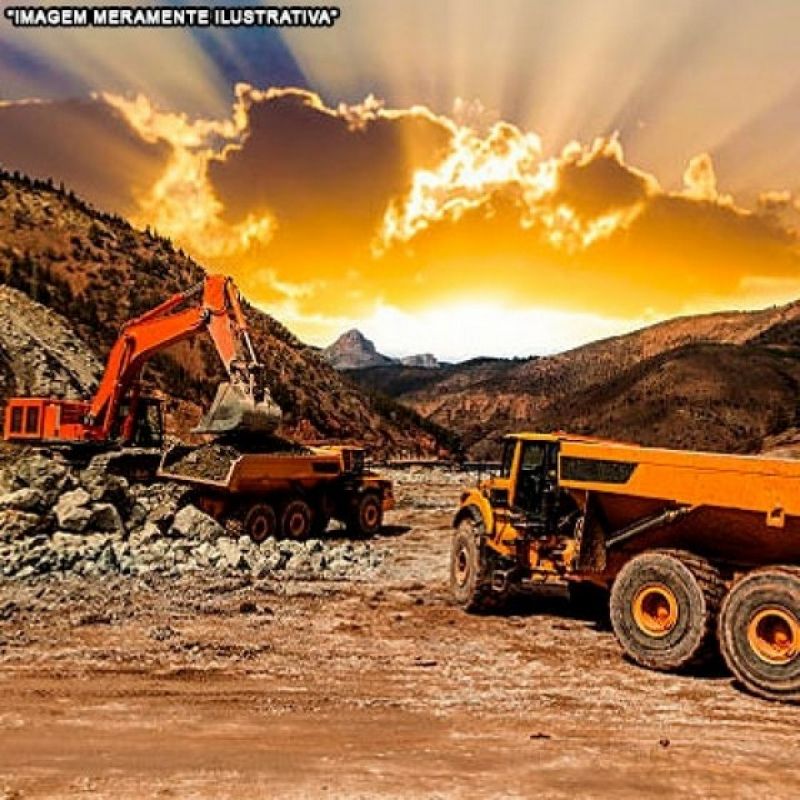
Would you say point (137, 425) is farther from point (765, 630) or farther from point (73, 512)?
point (765, 630)

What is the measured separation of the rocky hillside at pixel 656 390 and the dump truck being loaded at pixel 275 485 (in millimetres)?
27534

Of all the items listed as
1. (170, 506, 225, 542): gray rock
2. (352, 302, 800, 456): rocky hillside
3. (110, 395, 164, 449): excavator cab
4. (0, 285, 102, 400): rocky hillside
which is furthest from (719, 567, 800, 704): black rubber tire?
(352, 302, 800, 456): rocky hillside

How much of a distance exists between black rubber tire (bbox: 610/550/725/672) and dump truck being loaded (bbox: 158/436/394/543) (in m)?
9.70

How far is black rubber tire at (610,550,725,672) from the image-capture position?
27.6 feet

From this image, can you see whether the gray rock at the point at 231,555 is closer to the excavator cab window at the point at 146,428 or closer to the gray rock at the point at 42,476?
the gray rock at the point at 42,476

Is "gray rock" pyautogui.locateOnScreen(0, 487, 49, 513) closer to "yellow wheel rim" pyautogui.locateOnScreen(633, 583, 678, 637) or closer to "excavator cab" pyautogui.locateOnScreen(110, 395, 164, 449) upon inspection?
"excavator cab" pyautogui.locateOnScreen(110, 395, 164, 449)

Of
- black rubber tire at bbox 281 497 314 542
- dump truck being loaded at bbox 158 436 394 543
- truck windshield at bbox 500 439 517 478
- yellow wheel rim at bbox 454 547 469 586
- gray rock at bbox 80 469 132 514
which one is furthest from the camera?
black rubber tire at bbox 281 497 314 542

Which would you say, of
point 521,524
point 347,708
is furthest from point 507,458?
point 347,708

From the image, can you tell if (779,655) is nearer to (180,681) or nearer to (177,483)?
(180,681)

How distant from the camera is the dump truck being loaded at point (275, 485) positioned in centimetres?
1728

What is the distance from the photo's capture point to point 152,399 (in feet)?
70.3

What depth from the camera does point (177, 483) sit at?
18109 mm

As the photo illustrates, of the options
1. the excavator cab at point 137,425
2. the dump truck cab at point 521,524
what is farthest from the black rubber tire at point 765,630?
the excavator cab at point 137,425

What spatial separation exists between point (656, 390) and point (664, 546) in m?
75.3
